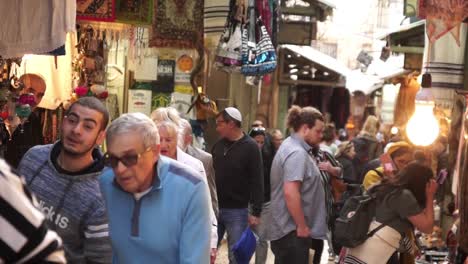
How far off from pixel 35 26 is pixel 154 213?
2407 mm

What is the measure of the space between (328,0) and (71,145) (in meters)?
14.0

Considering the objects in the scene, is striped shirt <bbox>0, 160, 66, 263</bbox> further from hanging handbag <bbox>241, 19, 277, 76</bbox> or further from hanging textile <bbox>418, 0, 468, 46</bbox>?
hanging handbag <bbox>241, 19, 277, 76</bbox>

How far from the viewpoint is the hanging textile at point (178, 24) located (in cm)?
1002

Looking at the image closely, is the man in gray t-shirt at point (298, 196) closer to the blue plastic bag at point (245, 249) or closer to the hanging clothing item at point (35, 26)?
the blue plastic bag at point (245, 249)

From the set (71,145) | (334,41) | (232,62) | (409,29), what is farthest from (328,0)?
(334,41)

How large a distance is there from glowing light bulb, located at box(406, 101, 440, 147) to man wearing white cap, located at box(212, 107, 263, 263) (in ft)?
5.84

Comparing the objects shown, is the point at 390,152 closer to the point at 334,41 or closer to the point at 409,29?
the point at 409,29

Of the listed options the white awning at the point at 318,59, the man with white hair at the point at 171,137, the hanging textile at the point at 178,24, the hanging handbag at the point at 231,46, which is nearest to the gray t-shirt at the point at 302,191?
the man with white hair at the point at 171,137

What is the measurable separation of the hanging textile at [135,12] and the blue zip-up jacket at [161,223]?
190 inches

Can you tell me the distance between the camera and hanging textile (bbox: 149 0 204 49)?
10.0 metres

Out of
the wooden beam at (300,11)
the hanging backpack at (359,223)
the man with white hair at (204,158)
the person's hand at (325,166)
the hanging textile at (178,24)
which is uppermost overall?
the wooden beam at (300,11)

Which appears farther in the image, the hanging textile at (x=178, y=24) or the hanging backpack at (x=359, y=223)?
the hanging textile at (x=178, y=24)

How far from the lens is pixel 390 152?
31.1 ft

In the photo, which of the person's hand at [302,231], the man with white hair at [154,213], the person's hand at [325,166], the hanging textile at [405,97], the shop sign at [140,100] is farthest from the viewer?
the hanging textile at [405,97]
